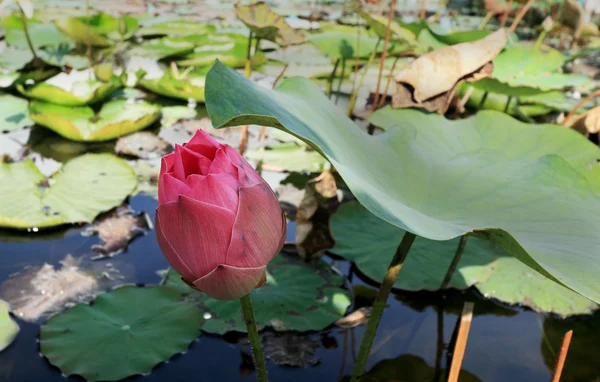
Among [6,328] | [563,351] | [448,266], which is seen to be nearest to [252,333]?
[563,351]

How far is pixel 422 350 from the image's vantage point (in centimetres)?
97

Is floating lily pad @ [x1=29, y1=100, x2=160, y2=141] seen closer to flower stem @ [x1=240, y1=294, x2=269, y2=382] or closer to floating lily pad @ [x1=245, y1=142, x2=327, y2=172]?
floating lily pad @ [x1=245, y1=142, x2=327, y2=172]

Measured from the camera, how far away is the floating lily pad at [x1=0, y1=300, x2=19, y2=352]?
0.90 metres

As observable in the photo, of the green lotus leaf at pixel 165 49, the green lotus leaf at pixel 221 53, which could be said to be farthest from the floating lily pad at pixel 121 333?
the green lotus leaf at pixel 165 49

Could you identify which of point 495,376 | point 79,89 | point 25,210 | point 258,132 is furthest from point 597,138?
point 79,89

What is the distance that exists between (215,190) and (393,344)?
0.62m

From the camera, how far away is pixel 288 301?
1.03 metres

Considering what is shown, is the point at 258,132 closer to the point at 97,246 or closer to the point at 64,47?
the point at 97,246

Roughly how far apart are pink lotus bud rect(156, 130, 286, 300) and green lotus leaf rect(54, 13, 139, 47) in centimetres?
225

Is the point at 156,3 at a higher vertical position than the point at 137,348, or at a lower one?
lower

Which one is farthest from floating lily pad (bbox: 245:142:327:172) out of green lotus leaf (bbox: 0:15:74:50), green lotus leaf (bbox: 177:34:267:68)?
green lotus leaf (bbox: 0:15:74:50)

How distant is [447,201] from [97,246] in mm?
847

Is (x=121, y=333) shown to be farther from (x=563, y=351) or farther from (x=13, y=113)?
(x=13, y=113)

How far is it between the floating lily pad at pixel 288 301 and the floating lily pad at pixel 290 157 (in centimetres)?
53
